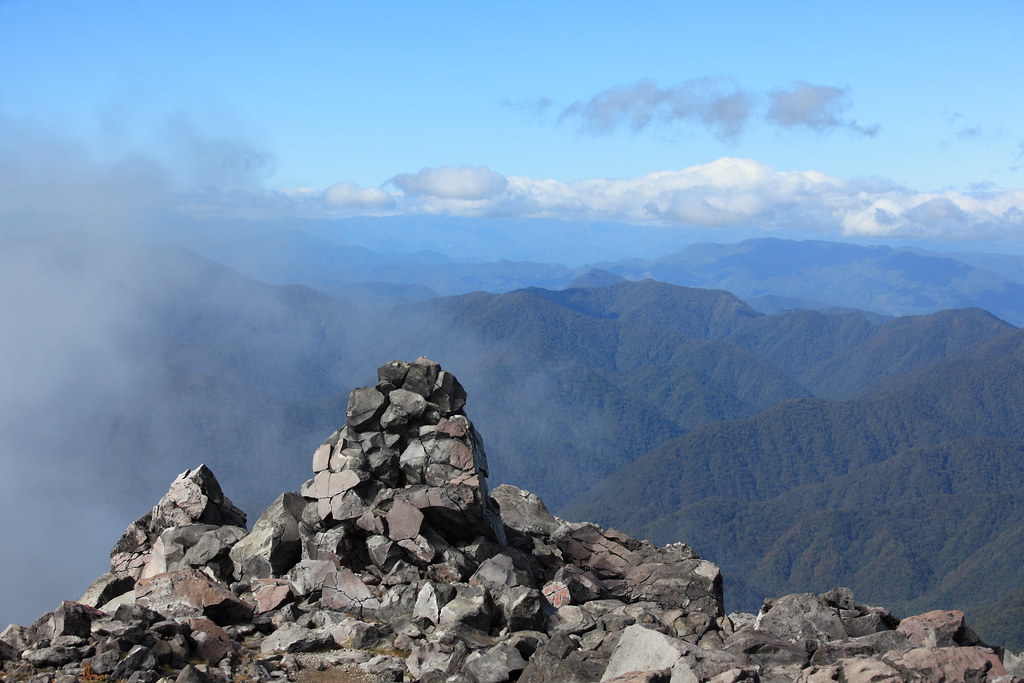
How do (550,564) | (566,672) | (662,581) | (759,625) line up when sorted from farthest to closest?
(550,564) → (662,581) → (759,625) → (566,672)

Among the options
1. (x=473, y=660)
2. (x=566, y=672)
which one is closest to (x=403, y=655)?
(x=473, y=660)

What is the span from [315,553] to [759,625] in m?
15.1

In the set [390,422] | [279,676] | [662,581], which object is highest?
[390,422]

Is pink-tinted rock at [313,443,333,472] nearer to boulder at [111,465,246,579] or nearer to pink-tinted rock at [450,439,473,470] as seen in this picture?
boulder at [111,465,246,579]

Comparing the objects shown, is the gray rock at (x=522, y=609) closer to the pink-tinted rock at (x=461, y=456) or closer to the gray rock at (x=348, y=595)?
the gray rock at (x=348, y=595)

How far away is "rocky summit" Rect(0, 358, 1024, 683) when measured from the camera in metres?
20.3

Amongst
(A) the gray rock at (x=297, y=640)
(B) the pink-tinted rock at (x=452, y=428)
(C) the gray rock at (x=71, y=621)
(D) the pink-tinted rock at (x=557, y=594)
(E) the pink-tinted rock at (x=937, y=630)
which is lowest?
(D) the pink-tinted rock at (x=557, y=594)

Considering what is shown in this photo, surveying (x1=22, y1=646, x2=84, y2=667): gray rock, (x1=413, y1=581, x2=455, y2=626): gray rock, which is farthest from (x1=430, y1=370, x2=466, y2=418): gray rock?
(x1=22, y1=646, x2=84, y2=667): gray rock

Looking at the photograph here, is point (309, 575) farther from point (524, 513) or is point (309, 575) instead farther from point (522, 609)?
point (524, 513)

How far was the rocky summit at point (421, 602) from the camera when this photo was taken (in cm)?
2030

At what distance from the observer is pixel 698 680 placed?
704 inches

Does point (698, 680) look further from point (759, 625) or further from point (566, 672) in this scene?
point (759, 625)

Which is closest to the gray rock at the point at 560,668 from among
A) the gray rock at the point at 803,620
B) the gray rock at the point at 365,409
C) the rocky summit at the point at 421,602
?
the rocky summit at the point at 421,602

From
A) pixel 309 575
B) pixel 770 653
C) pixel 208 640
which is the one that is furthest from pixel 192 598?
pixel 770 653
